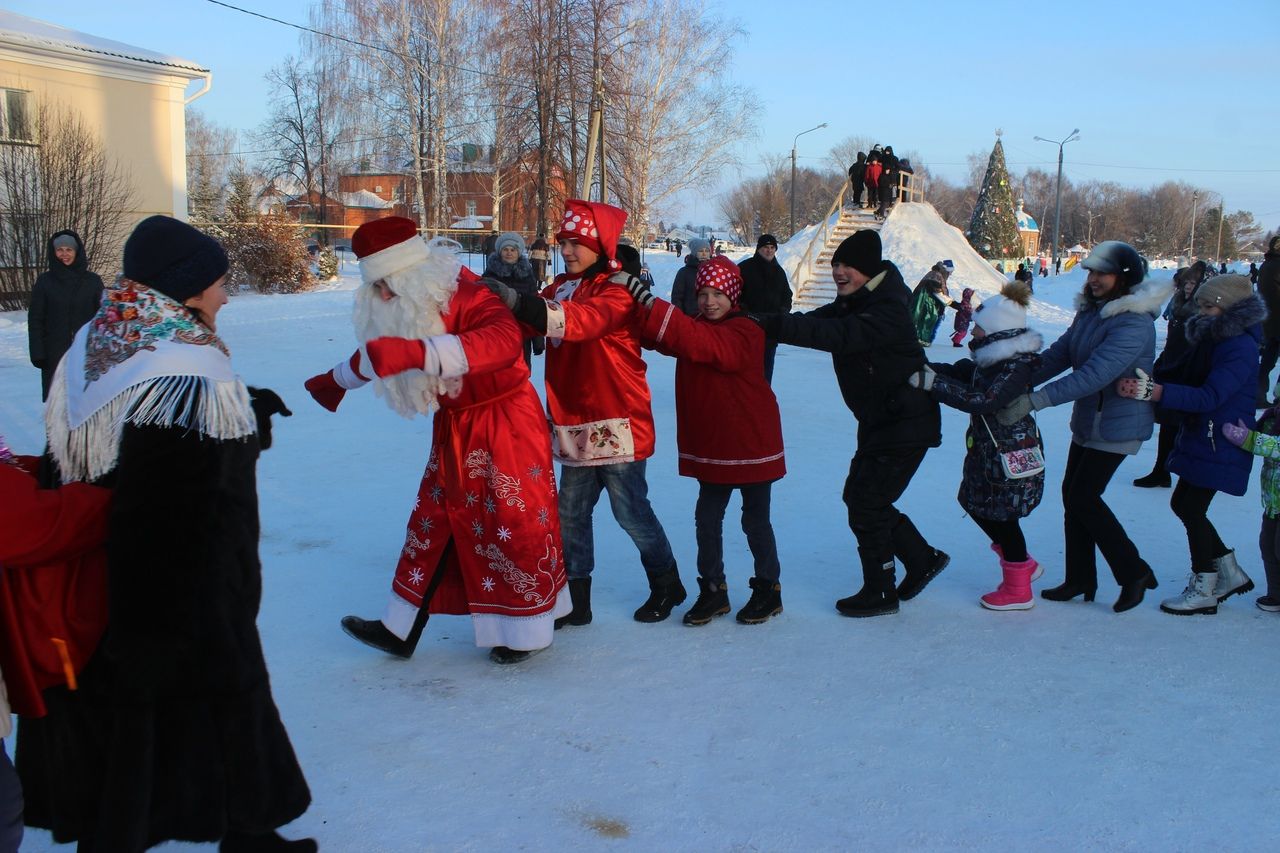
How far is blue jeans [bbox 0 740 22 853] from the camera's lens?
196 centimetres

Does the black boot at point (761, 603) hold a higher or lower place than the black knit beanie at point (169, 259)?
lower

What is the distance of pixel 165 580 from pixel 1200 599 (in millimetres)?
4118

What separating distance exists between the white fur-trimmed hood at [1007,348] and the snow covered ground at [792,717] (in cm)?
110

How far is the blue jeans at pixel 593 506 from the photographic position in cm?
408

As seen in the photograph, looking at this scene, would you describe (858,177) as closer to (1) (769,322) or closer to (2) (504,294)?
(1) (769,322)

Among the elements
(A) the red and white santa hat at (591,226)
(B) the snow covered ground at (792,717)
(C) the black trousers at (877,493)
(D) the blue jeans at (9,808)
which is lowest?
(B) the snow covered ground at (792,717)

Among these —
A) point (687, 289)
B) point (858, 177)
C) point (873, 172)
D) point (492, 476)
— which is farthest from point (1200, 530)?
point (858, 177)

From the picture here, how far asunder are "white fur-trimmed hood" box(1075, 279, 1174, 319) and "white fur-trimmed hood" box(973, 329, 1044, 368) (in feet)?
1.08

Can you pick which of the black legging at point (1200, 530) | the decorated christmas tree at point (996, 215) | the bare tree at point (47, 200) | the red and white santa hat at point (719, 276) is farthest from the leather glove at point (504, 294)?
the decorated christmas tree at point (996, 215)

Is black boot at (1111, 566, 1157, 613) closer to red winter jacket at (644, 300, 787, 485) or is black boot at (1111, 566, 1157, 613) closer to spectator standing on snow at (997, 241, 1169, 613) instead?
spectator standing on snow at (997, 241, 1169, 613)

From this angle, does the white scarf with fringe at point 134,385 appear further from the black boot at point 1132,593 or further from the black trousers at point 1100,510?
the black boot at point 1132,593

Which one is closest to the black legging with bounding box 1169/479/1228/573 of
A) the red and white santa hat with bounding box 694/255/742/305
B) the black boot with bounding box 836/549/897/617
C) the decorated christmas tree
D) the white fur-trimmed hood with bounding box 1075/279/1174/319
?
the white fur-trimmed hood with bounding box 1075/279/1174/319

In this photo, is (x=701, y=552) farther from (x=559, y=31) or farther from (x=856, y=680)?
(x=559, y=31)

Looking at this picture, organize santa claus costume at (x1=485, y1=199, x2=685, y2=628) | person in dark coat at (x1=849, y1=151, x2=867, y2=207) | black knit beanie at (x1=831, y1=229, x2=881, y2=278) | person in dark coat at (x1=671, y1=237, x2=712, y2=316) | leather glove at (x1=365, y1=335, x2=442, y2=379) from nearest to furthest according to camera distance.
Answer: leather glove at (x1=365, y1=335, x2=442, y2=379) → santa claus costume at (x1=485, y1=199, x2=685, y2=628) → black knit beanie at (x1=831, y1=229, x2=881, y2=278) → person in dark coat at (x1=671, y1=237, x2=712, y2=316) → person in dark coat at (x1=849, y1=151, x2=867, y2=207)
